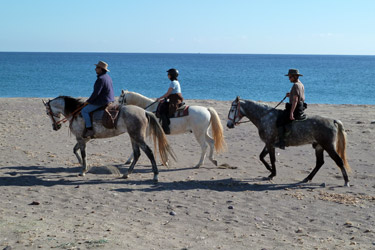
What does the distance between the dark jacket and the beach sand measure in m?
1.76

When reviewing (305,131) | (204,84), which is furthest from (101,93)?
(204,84)

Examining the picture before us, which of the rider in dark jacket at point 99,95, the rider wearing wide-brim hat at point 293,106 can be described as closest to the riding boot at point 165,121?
the rider in dark jacket at point 99,95

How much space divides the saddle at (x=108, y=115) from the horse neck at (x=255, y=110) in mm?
2896

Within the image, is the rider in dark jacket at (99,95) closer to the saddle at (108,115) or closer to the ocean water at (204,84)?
the saddle at (108,115)

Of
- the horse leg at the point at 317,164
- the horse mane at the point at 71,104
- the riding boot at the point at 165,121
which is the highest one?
the horse mane at the point at 71,104

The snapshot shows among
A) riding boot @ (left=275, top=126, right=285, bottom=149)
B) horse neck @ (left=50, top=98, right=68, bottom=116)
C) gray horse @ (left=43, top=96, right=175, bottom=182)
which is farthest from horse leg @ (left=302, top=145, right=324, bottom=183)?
horse neck @ (left=50, top=98, right=68, bottom=116)

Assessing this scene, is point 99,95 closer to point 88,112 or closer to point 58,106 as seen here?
point 88,112

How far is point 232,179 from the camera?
400 inches

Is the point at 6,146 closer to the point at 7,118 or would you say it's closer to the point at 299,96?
the point at 7,118

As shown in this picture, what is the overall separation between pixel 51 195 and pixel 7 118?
11236mm

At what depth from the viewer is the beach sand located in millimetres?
6395

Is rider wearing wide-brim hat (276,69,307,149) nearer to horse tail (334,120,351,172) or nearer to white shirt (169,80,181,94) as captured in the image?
horse tail (334,120,351,172)

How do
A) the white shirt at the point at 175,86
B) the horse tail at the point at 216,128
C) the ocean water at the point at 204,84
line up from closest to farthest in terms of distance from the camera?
the white shirt at the point at 175,86 < the horse tail at the point at 216,128 < the ocean water at the point at 204,84

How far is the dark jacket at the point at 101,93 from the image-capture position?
380 inches
